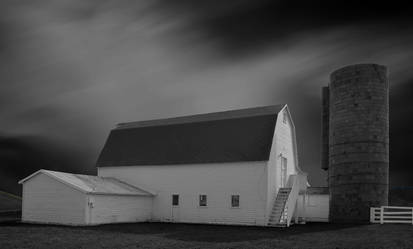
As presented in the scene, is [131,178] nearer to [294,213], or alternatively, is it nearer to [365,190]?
[294,213]

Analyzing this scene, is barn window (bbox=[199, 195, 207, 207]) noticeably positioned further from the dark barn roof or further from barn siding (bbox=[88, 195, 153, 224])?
barn siding (bbox=[88, 195, 153, 224])

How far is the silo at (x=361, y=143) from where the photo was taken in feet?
95.0

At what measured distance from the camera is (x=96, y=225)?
26938mm

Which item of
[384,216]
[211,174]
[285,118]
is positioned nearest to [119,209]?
[211,174]

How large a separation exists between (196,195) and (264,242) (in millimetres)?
13207

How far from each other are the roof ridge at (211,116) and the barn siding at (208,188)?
4.42m

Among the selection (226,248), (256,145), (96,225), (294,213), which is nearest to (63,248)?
(226,248)

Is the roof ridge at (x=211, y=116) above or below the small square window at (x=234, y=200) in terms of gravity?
above

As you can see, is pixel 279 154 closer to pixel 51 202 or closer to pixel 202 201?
pixel 202 201

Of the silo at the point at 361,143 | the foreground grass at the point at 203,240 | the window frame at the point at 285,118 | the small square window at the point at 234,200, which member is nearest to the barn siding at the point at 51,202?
the foreground grass at the point at 203,240

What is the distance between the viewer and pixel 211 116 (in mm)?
34500

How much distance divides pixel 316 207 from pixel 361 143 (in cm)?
664

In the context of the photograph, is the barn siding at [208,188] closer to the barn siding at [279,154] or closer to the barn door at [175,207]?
the barn door at [175,207]

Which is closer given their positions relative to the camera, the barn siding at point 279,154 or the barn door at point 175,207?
the barn siding at point 279,154
